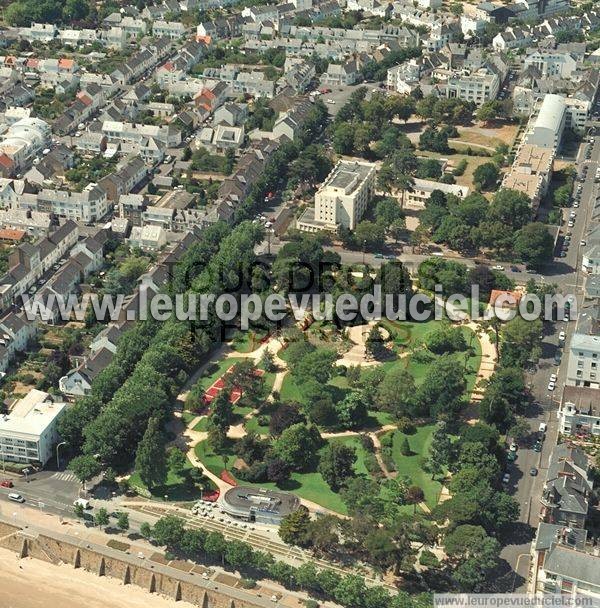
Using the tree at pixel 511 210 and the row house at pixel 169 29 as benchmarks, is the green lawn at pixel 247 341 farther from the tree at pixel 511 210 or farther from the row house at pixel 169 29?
the row house at pixel 169 29

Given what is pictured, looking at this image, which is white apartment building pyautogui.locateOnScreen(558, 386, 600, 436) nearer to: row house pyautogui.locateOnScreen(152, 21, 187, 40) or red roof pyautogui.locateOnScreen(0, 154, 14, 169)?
red roof pyautogui.locateOnScreen(0, 154, 14, 169)

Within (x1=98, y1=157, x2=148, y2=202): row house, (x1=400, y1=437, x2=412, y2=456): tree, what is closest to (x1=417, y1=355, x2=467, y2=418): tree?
(x1=400, y1=437, x2=412, y2=456): tree

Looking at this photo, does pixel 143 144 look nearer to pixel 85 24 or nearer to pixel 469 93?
pixel 469 93

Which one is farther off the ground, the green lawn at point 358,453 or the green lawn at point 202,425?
the green lawn at point 202,425

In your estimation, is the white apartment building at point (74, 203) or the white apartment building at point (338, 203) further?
the white apartment building at point (74, 203)

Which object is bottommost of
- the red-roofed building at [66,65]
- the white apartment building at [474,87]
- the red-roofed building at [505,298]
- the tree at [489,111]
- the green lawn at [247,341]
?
the green lawn at [247,341]

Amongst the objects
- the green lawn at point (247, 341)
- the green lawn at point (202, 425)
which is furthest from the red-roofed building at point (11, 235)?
the green lawn at point (202, 425)
